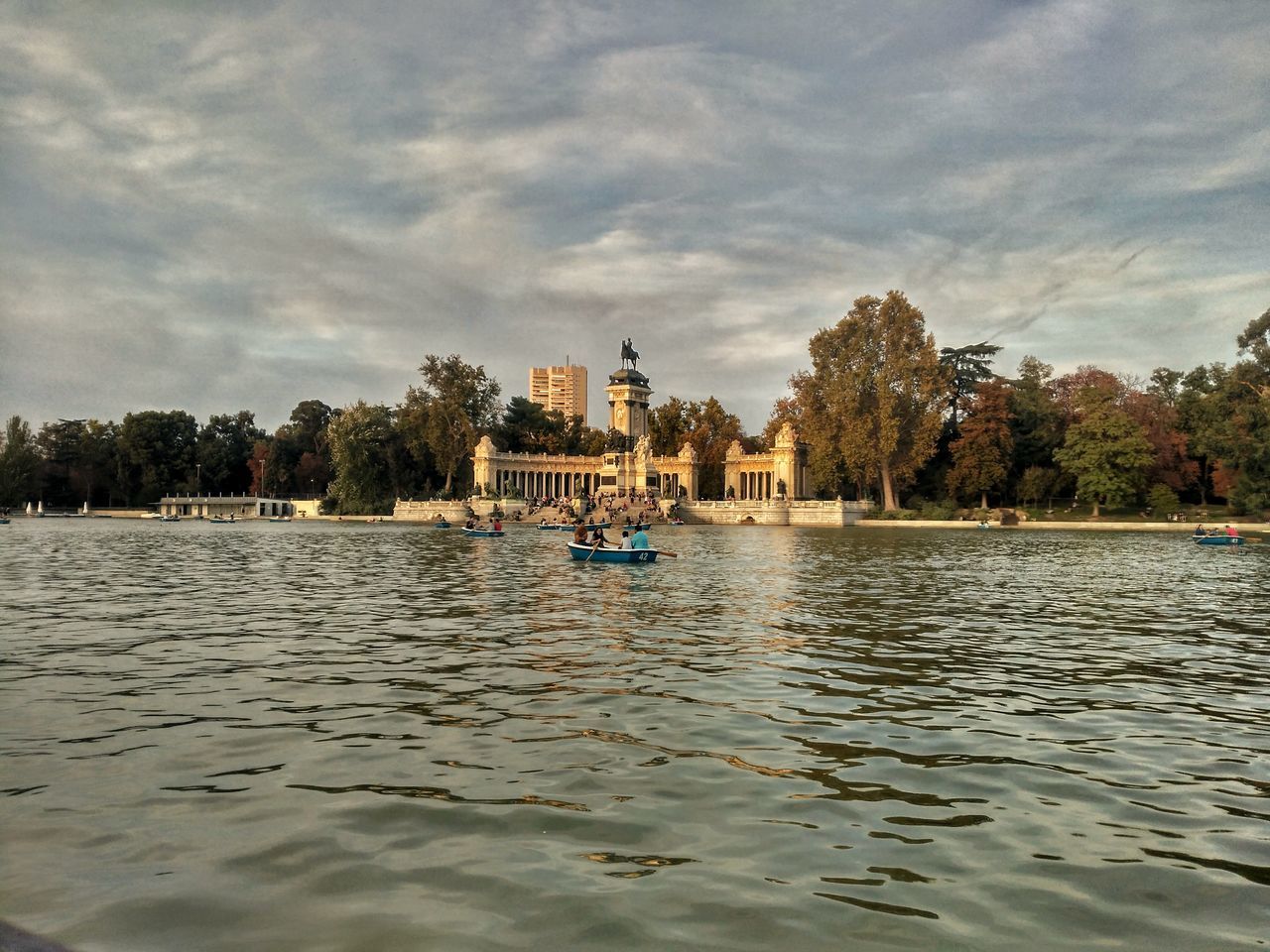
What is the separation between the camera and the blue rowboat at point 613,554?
31456 millimetres

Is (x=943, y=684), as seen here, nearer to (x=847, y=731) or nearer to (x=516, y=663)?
(x=847, y=731)

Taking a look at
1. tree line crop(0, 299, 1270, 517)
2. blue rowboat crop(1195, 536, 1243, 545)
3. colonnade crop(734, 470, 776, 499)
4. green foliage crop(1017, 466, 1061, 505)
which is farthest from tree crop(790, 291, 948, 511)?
blue rowboat crop(1195, 536, 1243, 545)

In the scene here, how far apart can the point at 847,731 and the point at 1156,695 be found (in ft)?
16.1

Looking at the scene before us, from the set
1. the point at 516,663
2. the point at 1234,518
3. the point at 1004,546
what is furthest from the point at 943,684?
the point at 1234,518

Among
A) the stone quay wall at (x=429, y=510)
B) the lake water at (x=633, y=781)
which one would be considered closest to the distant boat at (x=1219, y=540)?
the lake water at (x=633, y=781)

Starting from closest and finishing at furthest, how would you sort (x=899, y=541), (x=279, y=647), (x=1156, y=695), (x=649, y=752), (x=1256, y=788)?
(x=1256, y=788)
(x=649, y=752)
(x=1156, y=695)
(x=279, y=647)
(x=899, y=541)

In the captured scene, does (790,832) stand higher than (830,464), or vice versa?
(830,464)

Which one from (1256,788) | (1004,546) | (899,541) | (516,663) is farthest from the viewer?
(899,541)

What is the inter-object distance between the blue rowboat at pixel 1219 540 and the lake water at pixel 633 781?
3495 centimetres

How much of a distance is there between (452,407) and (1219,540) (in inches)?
2802

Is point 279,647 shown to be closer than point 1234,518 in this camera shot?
Yes

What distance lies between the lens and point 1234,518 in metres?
67.6

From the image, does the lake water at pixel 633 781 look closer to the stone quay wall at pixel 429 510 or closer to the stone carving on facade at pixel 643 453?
→ the stone quay wall at pixel 429 510

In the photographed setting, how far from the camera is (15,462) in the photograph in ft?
297
